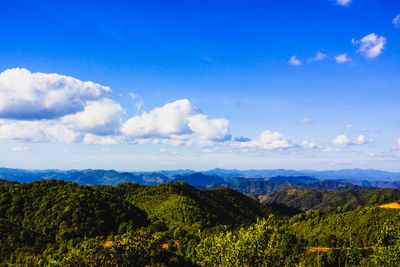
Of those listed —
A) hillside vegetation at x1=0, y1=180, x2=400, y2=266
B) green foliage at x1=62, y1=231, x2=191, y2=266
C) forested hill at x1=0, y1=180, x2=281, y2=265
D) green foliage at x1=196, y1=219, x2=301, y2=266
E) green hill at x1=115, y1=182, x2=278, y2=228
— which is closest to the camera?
green foliage at x1=62, y1=231, x2=191, y2=266

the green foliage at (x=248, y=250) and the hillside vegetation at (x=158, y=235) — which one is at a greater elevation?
the green foliage at (x=248, y=250)

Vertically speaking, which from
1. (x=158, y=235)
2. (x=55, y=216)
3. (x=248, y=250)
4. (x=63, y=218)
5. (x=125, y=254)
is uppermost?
(x=248, y=250)

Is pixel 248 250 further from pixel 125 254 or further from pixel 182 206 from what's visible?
pixel 182 206

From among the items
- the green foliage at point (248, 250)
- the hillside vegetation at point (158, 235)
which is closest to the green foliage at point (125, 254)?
the hillside vegetation at point (158, 235)

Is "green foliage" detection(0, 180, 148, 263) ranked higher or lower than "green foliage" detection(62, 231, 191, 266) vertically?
lower

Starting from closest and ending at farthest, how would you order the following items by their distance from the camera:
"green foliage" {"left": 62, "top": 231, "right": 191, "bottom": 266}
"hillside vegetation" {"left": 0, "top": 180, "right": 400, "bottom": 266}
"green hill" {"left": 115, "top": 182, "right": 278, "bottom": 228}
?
"green foliage" {"left": 62, "top": 231, "right": 191, "bottom": 266} → "hillside vegetation" {"left": 0, "top": 180, "right": 400, "bottom": 266} → "green hill" {"left": 115, "top": 182, "right": 278, "bottom": 228}

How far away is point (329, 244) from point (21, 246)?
3400 inches

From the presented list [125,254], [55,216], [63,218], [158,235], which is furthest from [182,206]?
[125,254]

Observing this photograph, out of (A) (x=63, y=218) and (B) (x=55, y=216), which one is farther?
(B) (x=55, y=216)

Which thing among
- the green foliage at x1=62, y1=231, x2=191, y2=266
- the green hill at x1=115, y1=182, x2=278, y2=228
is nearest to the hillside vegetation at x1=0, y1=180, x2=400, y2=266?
the green foliage at x1=62, y1=231, x2=191, y2=266

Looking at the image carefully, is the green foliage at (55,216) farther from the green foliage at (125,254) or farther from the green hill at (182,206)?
the green foliage at (125,254)

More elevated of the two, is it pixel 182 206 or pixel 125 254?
pixel 125 254

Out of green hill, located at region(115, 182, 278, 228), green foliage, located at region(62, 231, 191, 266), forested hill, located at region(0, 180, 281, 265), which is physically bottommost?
green hill, located at region(115, 182, 278, 228)

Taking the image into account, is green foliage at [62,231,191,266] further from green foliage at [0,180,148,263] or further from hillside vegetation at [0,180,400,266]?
green foliage at [0,180,148,263]
